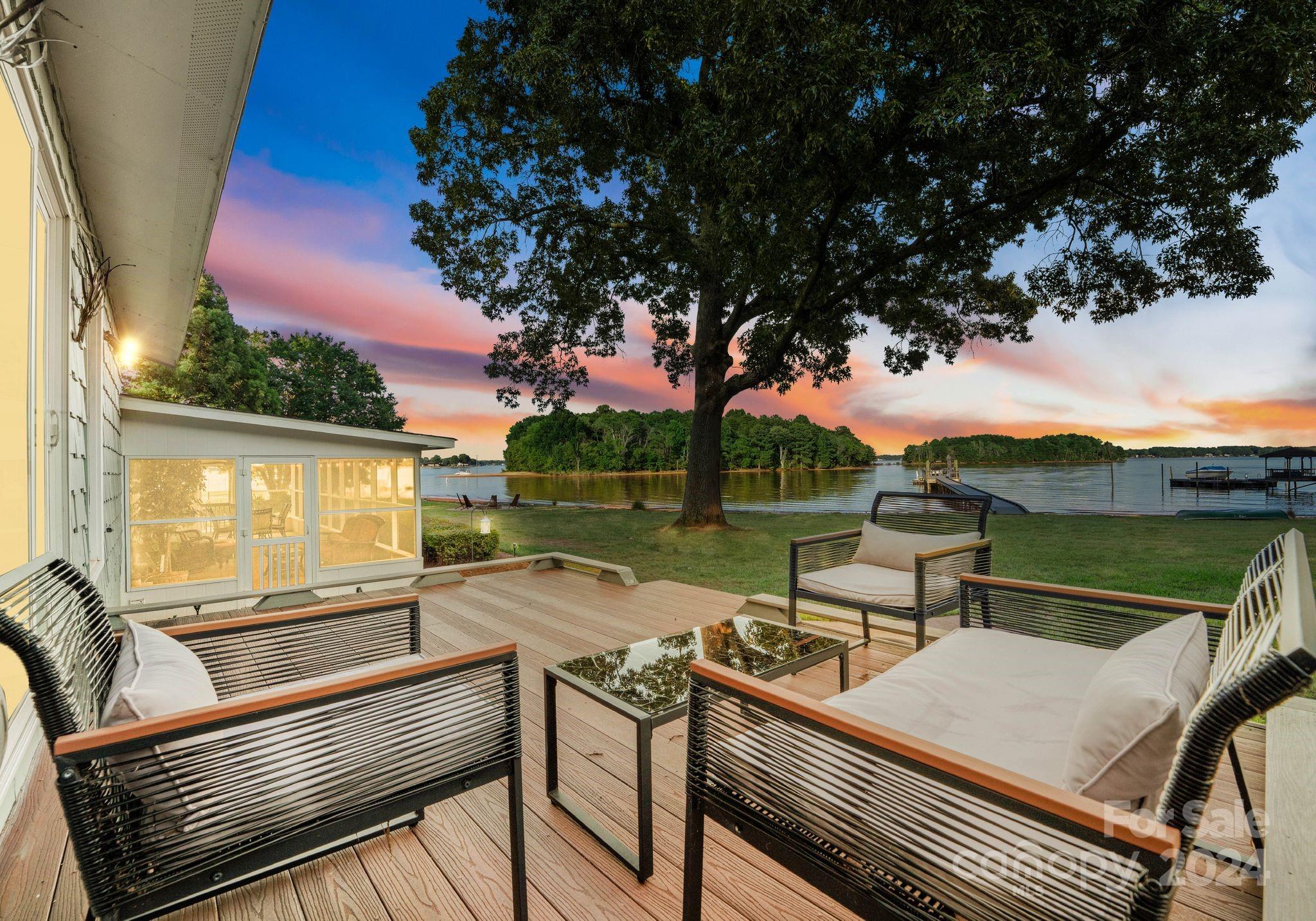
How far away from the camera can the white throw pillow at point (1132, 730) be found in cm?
95

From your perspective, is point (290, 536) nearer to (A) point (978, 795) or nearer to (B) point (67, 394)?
(B) point (67, 394)

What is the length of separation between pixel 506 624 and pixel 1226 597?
7.87m

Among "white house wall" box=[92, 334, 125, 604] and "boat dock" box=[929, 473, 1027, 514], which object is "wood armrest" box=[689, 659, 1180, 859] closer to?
"white house wall" box=[92, 334, 125, 604]

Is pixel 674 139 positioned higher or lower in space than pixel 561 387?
higher

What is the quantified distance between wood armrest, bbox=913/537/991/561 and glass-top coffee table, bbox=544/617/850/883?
0.64 metres

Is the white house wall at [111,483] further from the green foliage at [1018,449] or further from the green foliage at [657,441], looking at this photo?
the green foliage at [1018,449]

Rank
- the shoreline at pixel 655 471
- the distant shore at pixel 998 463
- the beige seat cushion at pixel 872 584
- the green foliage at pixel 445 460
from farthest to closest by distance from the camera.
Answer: the shoreline at pixel 655 471, the distant shore at pixel 998 463, the green foliage at pixel 445 460, the beige seat cushion at pixel 872 584

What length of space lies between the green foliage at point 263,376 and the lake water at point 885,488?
237 inches

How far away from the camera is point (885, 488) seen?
26547 millimetres

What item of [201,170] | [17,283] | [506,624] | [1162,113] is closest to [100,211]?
[201,170]

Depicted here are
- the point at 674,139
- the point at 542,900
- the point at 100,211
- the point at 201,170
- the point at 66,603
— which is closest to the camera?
the point at 66,603

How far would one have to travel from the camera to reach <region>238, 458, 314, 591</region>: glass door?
625cm

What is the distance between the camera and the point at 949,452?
30.6m

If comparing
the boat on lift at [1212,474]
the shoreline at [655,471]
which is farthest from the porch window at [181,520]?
the boat on lift at [1212,474]
